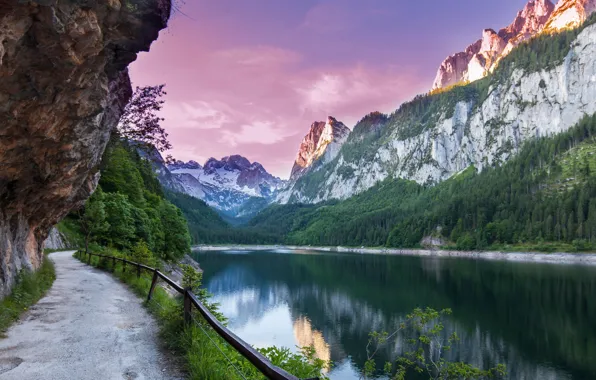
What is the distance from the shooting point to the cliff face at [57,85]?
7438 millimetres

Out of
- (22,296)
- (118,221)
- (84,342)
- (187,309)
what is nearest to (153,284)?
(22,296)

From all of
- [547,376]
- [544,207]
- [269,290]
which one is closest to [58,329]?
[547,376]

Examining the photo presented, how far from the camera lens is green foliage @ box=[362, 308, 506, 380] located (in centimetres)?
1681

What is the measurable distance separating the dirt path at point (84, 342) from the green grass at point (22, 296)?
29cm

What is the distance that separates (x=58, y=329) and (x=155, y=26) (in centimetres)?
1013

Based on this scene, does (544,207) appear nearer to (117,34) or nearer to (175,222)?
(175,222)

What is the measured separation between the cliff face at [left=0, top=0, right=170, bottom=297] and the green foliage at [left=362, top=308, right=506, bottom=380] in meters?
15.0

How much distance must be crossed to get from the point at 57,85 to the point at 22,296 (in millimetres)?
11116

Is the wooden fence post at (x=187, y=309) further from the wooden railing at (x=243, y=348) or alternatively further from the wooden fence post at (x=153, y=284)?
the wooden fence post at (x=153, y=284)

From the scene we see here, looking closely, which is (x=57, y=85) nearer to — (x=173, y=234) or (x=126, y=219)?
(x=126, y=219)

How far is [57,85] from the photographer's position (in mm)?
9078

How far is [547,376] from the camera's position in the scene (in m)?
25.2

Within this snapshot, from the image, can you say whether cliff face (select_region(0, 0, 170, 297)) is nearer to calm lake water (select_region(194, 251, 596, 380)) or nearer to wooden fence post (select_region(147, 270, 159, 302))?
wooden fence post (select_region(147, 270, 159, 302))

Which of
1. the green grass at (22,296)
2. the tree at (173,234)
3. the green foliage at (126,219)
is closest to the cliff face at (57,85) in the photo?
the green grass at (22,296)
